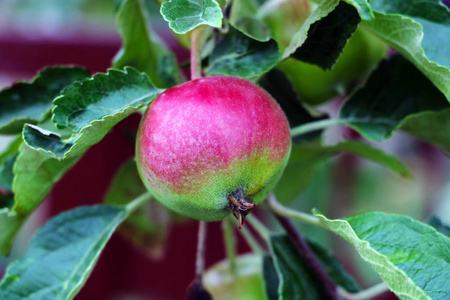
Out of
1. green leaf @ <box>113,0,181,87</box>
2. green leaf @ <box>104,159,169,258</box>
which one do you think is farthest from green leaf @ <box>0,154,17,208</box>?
green leaf @ <box>104,159,169,258</box>

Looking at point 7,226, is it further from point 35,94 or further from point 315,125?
point 315,125

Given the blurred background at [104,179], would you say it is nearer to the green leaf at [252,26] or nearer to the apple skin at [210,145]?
the green leaf at [252,26]

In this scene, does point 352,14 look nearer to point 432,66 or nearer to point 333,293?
point 432,66

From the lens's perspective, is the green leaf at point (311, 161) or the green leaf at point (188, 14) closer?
the green leaf at point (188, 14)

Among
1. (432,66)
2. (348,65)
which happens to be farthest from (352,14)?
(348,65)

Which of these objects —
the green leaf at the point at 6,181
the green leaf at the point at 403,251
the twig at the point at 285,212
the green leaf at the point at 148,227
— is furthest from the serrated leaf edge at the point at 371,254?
the green leaf at the point at 148,227

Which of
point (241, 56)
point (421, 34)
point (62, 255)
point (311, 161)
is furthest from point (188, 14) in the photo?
point (311, 161)

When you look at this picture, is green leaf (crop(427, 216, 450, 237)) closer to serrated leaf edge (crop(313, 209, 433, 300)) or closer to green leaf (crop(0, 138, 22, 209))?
serrated leaf edge (crop(313, 209, 433, 300))
